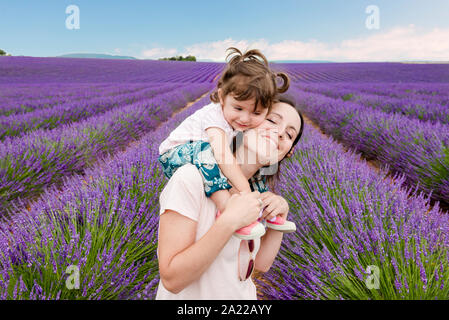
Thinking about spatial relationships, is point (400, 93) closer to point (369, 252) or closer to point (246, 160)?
point (369, 252)

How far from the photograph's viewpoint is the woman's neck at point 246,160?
84cm

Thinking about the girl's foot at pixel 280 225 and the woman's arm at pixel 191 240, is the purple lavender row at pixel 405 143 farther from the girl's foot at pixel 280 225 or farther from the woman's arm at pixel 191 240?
the woman's arm at pixel 191 240

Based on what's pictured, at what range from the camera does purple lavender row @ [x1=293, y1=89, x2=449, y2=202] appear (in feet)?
8.59

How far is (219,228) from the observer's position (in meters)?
0.62

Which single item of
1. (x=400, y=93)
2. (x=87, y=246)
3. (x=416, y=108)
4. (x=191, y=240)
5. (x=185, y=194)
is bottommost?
(x=87, y=246)

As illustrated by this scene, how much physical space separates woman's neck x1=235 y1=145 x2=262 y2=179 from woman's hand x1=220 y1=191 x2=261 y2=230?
18 centimetres

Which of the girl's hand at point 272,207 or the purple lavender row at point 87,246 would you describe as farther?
the purple lavender row at point 87,246

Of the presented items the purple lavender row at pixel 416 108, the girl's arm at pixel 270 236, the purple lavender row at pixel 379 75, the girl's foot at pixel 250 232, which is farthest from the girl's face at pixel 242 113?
the purple lavender row at pixel 379 75

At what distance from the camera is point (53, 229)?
126 centimetres

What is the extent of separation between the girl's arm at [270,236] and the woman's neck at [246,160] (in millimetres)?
96

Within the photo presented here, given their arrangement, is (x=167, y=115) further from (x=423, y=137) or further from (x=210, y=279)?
(x=210, y=279)

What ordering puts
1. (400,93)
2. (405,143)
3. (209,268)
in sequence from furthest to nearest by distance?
(400,93), (405,143), (209,268)

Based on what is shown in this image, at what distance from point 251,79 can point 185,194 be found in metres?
0.48

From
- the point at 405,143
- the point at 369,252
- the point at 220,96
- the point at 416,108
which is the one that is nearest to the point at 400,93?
the point at 416,108
